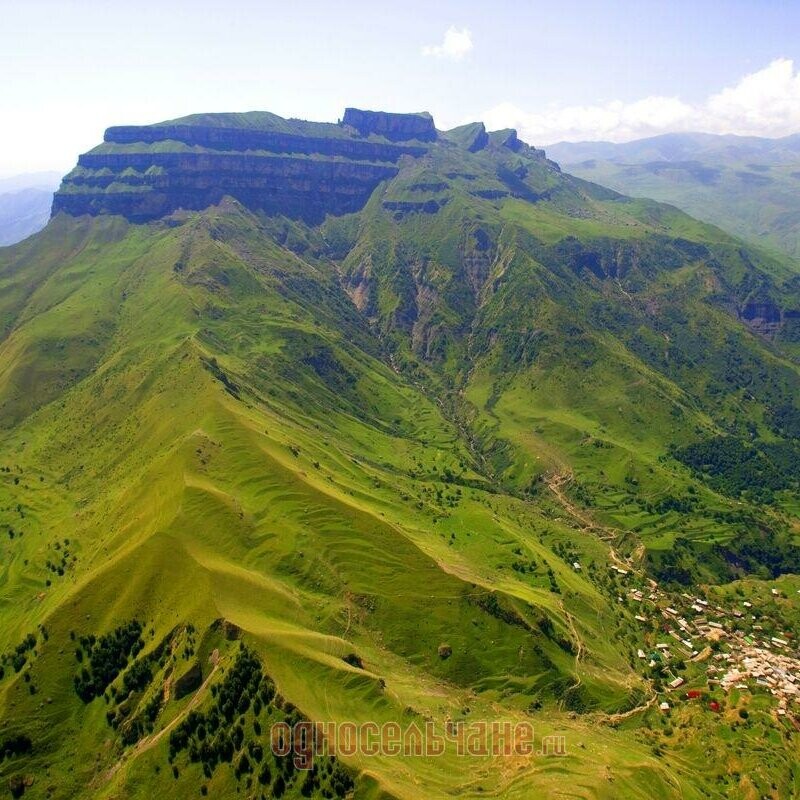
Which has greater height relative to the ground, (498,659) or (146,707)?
(146,707)

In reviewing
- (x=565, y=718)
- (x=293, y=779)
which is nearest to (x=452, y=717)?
(x=565, y=718)

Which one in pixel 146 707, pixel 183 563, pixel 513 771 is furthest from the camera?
pixel 183 563

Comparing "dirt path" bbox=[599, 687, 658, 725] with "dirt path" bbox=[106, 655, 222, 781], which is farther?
"dirt path" bbox=[599, 687, 658, 725]

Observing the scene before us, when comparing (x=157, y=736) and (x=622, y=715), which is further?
(x=622, y=715)

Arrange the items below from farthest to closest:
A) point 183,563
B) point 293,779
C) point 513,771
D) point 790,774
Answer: point 183,563, point 790,774, point 513,771, point 293,779

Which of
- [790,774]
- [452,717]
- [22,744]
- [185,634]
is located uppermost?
[185,634]

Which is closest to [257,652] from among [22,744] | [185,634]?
[185,634]

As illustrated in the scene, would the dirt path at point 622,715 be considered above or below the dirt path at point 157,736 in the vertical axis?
below

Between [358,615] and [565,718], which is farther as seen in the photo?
[358,615]

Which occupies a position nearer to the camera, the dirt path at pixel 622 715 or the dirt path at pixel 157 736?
the dirt path at pixel 157 736

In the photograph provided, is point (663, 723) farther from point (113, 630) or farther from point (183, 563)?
point (113, 630)

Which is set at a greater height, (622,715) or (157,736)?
(157,736)
